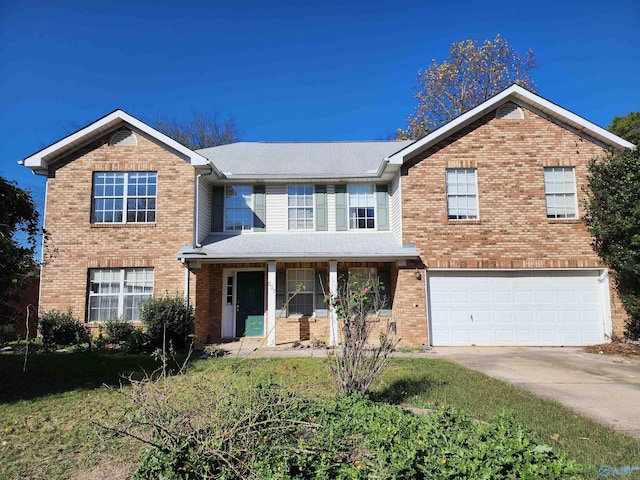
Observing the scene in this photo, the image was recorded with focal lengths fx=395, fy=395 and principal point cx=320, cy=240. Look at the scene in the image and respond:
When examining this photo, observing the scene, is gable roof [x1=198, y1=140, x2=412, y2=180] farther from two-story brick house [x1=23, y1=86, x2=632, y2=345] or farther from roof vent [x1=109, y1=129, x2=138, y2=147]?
roof vent [x1=109, y1=129, x2=138, y2=147]

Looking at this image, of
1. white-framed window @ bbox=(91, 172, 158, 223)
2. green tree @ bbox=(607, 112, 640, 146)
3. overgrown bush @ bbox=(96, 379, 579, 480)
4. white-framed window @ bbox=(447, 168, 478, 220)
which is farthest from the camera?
green tree @ bbox=(607, 112, 640, 146)

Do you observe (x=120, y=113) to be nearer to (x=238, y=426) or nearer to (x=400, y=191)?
(x=400, y=191)

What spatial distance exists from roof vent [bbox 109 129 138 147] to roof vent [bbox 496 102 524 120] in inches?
467

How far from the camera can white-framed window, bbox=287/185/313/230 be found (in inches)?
559

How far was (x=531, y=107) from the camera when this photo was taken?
1282 cm

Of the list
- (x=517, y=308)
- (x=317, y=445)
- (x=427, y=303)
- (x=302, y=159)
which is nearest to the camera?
(x=317, y=445)

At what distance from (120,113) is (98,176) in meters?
2.15

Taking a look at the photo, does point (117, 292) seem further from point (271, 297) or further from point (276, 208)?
point (276, 208)

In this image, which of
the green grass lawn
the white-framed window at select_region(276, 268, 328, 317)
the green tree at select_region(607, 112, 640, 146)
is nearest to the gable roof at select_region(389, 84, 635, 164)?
the white-framed window at select_region(276, 268, 328, 317)

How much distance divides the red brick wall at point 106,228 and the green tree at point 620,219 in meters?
12.6

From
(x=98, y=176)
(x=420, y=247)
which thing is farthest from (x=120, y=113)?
(x=420, y=247)

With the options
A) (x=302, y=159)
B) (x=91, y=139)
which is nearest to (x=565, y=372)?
(x=302, y=159)

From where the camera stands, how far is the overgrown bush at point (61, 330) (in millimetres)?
11617

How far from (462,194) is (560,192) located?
3.08 m
